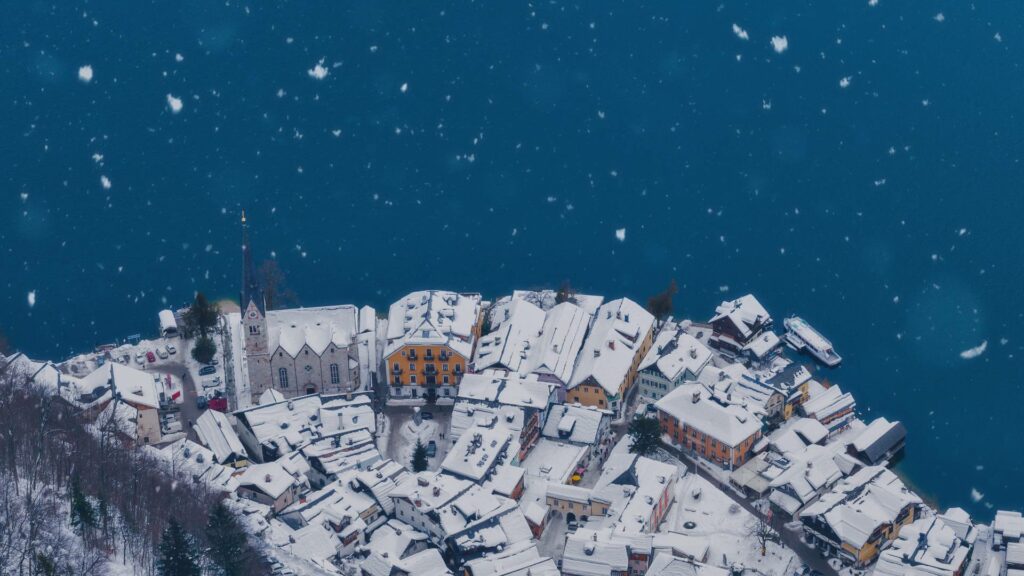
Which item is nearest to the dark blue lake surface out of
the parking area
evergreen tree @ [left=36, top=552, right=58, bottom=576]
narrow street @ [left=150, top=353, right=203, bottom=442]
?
narrow street @ [left=150, top=353, right=203, bottom=442]

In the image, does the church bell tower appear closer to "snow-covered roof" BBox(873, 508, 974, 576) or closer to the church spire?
the church spire

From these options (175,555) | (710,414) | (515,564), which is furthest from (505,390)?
(175,555)

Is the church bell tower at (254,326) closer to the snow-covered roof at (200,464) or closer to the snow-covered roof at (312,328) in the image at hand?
→ the snow-covered roof at (312,328)

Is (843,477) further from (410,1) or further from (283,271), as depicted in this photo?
(410,1)

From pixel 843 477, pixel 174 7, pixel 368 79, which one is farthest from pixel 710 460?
pixel 174 7

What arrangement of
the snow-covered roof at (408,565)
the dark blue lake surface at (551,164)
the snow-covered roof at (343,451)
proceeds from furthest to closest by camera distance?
the dark blue lake surface at (551,164) < the snow-covered roof at (343,451) < the snow-covered roof at (408,565)

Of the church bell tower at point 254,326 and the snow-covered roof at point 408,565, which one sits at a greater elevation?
the church bell tower at point 254,326

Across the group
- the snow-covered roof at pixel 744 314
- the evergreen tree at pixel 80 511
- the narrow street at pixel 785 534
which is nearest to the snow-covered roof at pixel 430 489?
the narrow street at pixel 785 534
